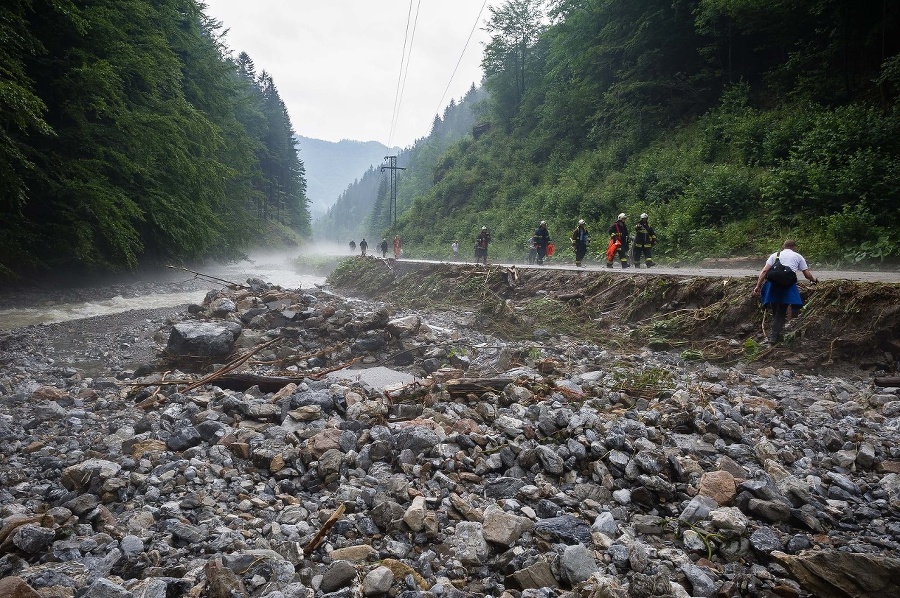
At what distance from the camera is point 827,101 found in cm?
1597

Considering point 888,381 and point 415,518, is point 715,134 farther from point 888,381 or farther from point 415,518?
point 415,518

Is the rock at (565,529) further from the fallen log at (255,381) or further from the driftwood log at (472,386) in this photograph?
the fallen log at (255,381)

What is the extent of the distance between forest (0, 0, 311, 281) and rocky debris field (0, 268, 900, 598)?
8.95 m

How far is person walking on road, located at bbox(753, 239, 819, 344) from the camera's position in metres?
6.07

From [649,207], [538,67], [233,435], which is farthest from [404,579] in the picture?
[538,67]

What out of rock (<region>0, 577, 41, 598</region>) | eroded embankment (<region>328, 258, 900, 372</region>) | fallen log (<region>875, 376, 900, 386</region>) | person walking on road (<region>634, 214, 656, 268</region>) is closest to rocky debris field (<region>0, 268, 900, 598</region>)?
rock (<region>0, 577, 41, 598</region>)

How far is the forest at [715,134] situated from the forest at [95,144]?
60.3ft

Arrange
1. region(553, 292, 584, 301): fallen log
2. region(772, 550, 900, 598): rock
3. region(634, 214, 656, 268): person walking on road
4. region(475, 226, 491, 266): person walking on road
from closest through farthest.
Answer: region(772, 550, 900, 598): rock < region(553, 292, 584, 301): fallen log < region(634, 214, 656, 268): person walking on road < region(475, 226, 491, 266): person walking on road

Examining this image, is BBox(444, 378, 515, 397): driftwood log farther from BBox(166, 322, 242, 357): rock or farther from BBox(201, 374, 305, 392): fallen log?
BBox(166, 322, 242, 357): rock

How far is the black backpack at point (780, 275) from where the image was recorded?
600cm

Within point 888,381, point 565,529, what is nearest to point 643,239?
point 888,381

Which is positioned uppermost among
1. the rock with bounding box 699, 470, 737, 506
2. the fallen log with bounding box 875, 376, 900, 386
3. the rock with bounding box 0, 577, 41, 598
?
the fallen log with bounding box 875, 376, 900, 386

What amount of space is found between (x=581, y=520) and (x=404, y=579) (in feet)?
4.06

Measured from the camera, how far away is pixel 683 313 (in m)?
7.92
